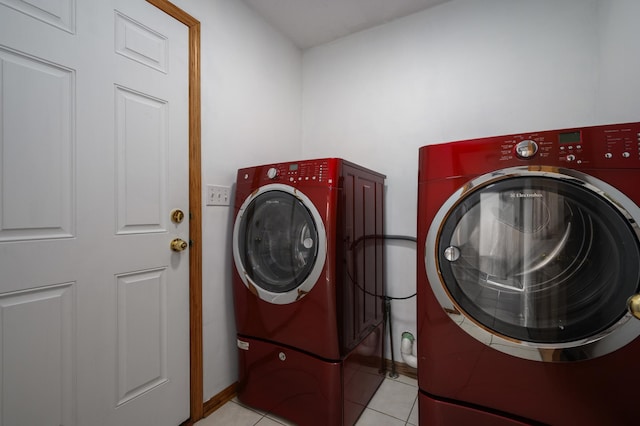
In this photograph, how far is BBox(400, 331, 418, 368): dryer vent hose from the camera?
1730 millimetres

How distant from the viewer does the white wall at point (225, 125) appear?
1.56 meters

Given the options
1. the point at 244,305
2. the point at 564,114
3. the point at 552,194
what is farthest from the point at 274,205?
the point at 564,114

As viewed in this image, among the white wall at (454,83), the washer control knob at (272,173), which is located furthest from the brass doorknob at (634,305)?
the washer control knob at (272,173)

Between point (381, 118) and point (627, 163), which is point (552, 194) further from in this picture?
point (381, 118)

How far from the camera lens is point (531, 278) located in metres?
0.98

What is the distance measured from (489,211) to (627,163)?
386mm

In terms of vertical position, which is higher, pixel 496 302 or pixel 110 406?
pixel 496 302

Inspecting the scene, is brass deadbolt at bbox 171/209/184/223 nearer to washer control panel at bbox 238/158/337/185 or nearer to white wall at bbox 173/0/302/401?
white wall at bbox 173/0/302/401

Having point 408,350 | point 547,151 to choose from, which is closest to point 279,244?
point 408,350

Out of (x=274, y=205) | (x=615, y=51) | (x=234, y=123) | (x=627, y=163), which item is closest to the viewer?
(x=627, y=163)

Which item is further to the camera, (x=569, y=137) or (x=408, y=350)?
(x=408, y=350)

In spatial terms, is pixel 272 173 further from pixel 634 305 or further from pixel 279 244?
pixel 634 305

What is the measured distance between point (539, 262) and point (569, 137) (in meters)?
0.42

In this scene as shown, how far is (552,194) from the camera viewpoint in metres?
0.95
